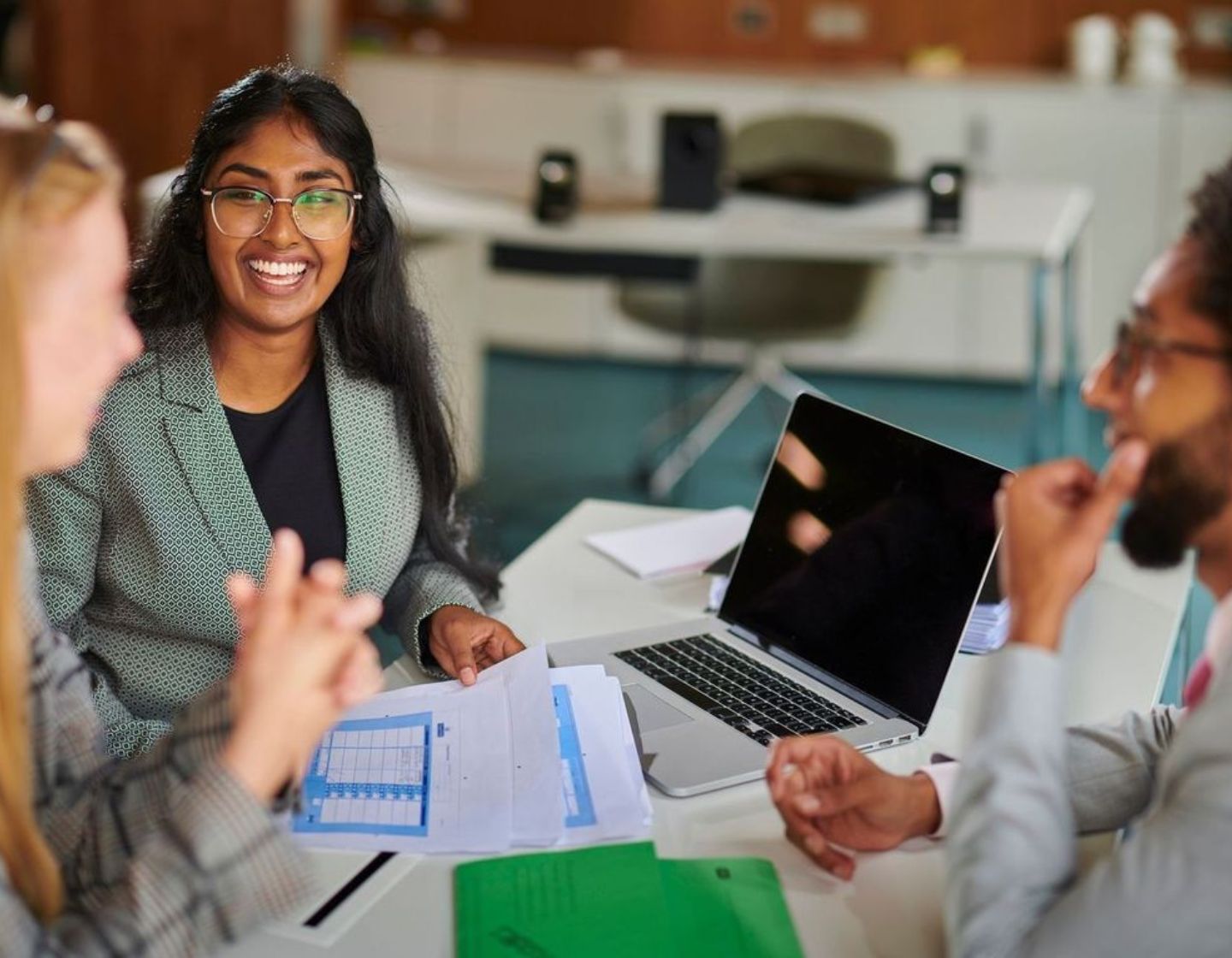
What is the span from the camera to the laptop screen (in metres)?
Result: 1.54

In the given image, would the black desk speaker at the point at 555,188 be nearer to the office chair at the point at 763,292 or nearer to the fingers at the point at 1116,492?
the office chair at the point at 763,292

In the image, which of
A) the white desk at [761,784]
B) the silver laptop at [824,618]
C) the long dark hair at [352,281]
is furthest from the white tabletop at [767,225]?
the silver laptop at [824,618]

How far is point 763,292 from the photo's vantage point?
15.1ft

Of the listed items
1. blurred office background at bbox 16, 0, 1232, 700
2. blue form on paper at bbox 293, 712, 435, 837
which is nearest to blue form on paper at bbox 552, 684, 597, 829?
blue form on paper at bbox 293, 712, 435, 837

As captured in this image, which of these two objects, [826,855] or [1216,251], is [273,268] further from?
[1216,251]

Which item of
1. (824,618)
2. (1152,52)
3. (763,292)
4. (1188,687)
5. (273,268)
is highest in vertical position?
(1152,52)

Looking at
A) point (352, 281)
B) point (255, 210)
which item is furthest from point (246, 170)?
point (352, 281)

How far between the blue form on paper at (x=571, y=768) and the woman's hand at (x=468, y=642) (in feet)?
0.41

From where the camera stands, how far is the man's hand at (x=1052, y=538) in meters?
1.13

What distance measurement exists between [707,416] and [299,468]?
337 centimetres

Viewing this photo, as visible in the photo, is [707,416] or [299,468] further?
[707,416]

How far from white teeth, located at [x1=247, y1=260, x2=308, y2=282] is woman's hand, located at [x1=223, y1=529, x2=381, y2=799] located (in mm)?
822

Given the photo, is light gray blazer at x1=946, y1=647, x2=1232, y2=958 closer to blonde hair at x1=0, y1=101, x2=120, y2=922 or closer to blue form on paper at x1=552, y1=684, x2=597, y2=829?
blue form on paper at x1=552, y1=684, x2=597, y2=829

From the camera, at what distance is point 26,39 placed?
241 inches
